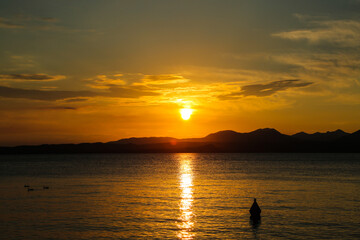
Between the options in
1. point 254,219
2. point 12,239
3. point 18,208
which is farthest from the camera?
point 18,208

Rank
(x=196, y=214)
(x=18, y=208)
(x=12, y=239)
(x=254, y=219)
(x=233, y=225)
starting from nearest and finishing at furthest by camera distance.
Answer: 1. (x=12, y=239)
2. (x=233, y=225)
3. (x=254, y=219)
4. (x=196, y=214)
5. (x=18, y=208)

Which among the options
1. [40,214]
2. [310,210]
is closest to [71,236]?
[40,214]

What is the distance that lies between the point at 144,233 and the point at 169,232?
7.94ft

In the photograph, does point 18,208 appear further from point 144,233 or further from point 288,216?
point 288,216

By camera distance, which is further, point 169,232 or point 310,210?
point 310,210

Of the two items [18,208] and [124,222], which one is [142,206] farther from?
[18,208]

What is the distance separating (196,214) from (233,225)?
6605mm

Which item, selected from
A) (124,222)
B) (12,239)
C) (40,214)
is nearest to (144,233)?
(124,222)

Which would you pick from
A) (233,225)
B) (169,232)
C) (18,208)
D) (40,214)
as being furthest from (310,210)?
(18,208)

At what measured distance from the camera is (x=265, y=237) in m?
33.9

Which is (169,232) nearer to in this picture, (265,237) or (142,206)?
(265,237)

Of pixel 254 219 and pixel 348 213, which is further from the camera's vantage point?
pixel 348 213

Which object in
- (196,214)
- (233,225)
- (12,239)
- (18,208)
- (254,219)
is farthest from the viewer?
(18,208)

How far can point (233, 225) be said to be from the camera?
38406 millimetres
